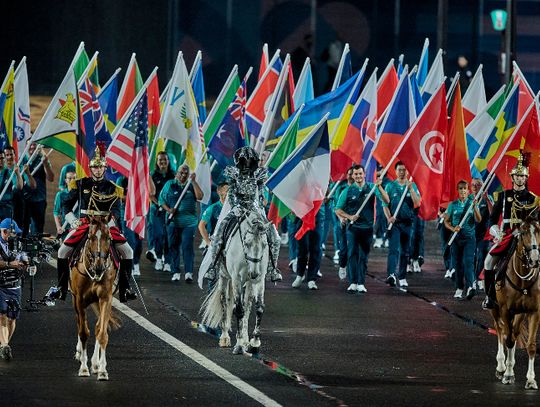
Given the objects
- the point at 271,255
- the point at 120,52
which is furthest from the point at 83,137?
the point at 120,52

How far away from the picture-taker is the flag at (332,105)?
26.5 metres

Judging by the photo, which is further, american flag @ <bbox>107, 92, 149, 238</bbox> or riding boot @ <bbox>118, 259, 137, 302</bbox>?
american flag @ <bbox>107, 92, 149, 238</bbox>

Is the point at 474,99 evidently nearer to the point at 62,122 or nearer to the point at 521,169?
the point at 62,122

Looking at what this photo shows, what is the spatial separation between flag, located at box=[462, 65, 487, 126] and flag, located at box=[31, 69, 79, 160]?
8.33 meters

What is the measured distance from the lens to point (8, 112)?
27859 millimetres

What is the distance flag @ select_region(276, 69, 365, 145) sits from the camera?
26.5 meters

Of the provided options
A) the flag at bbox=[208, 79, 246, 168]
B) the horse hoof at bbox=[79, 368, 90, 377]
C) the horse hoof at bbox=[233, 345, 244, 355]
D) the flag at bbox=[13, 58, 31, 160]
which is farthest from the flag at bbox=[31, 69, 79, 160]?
the horse hoof at bbox=[79, 368, 90, 377]

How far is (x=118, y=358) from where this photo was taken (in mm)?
17797

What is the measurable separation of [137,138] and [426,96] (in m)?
8.16

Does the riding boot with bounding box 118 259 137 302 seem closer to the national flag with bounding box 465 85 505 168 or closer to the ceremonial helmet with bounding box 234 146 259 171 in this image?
the ceremonial helmet with bounding box 234 146 259 171

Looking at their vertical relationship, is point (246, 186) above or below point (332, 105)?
below

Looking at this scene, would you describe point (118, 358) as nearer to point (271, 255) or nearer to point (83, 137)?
point (271, 255)

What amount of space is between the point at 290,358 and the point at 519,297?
275 cm

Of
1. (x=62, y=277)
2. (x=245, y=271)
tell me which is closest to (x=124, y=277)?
(x=62, y=277)
